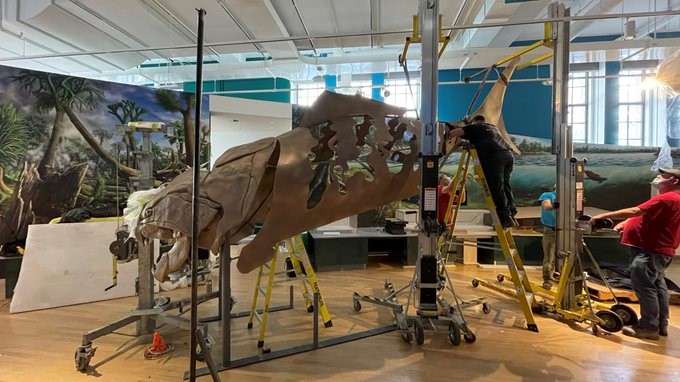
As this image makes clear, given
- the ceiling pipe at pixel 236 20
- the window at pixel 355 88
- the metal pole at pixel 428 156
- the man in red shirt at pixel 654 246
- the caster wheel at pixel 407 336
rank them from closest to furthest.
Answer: the metal pole at pixel 428 156 < the caster wheel at pixel 407 336 < the man in red shirt at pixel 654 246 < the ceiling pipe at pixel 236 20 < the window at pixel 355 88

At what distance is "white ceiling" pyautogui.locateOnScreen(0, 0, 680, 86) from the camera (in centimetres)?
588

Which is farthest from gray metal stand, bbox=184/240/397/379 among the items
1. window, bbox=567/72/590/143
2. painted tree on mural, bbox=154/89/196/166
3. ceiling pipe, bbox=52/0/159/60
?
window, bbox=567/72/590/143

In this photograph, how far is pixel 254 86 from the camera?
9.93 meters

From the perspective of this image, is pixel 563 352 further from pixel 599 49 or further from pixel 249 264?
pixel 599 49

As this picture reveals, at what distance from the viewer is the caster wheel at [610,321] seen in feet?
12.1

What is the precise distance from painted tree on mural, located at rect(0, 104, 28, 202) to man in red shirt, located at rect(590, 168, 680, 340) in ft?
24.8

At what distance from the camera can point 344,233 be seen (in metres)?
6.71

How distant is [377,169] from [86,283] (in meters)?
4.25

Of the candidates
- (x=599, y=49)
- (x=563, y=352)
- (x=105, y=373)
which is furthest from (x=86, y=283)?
(x=599, y=49)

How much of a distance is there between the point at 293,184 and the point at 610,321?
362 cm

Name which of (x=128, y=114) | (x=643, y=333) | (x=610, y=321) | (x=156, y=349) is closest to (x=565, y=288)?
(x=610, y=321)

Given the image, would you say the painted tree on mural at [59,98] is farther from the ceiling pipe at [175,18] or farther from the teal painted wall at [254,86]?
the teal painted wall at [254,86]

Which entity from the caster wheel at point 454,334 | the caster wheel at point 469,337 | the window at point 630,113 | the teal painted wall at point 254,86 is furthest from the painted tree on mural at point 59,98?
the window at point 630,113

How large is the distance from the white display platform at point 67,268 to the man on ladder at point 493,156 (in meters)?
4.58
